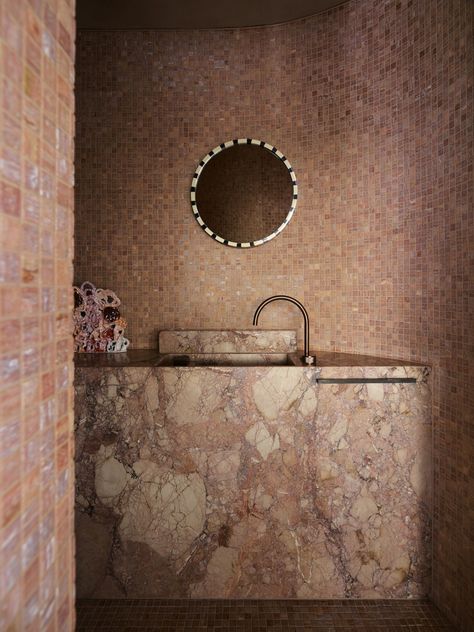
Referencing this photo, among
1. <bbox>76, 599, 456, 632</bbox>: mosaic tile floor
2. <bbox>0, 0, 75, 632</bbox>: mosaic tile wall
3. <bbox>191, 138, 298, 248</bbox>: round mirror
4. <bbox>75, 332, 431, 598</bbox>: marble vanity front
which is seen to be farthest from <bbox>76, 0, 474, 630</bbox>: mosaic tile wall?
<bbox>0, 0, 75, 632</bbox>: mosaic tile wall

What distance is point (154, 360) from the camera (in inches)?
89.3

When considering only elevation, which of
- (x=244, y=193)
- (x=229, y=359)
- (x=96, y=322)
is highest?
(x=244, y=193)

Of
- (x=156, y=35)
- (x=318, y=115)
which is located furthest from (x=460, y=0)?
(x=156, y=35)

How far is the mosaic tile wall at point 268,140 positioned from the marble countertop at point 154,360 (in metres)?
0.11

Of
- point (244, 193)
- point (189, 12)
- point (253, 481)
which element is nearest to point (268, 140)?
point (244, 193)

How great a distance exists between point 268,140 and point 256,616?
2.32 meters

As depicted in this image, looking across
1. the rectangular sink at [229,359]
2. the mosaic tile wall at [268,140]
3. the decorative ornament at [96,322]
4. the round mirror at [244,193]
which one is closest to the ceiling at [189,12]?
the mosaic tile wall at [268,140]

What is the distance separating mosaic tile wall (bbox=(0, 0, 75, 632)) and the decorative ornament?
5.90ft

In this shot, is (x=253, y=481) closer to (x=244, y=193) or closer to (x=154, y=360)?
(x=154, y=360)

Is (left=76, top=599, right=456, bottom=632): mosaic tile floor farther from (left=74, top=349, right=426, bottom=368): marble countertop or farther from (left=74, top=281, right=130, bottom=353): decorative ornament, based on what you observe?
(left=74, top=281, right=130, bottom=353): decorative ornament

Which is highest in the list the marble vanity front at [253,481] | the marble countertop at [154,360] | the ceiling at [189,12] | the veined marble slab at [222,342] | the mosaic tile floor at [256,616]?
the ceiling at [189,12]

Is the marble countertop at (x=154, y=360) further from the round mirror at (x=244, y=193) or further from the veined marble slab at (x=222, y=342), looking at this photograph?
the round mirror at (x=244, y=193)

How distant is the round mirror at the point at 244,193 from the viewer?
2.63m

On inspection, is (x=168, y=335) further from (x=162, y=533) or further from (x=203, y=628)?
(x=203, y=628)
